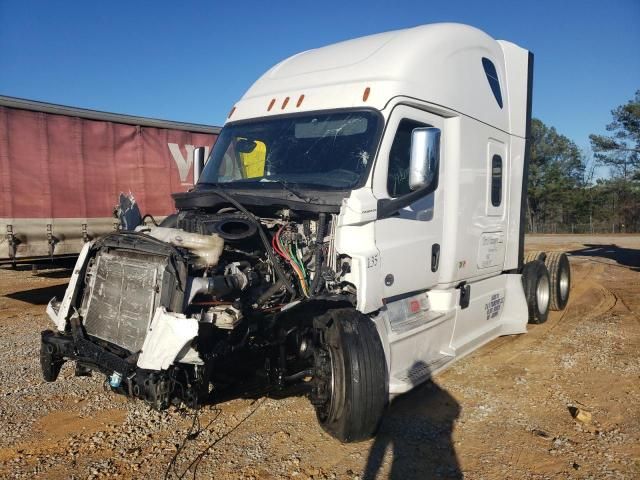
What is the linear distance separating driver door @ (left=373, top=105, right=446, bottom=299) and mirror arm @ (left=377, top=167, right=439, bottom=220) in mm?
60

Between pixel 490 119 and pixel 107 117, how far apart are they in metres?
7.06

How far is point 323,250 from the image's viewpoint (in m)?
4.32

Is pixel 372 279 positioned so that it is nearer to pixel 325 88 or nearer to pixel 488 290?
pixel 325 88

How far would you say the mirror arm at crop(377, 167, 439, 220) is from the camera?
4.32 m

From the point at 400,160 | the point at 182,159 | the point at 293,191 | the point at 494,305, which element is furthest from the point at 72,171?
the point at 494,305

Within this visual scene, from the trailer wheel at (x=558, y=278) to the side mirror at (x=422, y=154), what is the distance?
16.2ft

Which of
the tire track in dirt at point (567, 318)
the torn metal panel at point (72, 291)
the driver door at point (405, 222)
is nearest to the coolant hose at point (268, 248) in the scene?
the driver door at point (405, 222)

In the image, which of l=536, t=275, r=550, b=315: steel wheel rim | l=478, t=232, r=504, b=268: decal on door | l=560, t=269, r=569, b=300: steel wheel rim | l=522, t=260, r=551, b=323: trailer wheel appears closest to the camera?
l=478, t=232, r=504, b=268: decal on door

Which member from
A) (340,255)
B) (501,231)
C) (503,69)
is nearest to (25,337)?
(340,255)

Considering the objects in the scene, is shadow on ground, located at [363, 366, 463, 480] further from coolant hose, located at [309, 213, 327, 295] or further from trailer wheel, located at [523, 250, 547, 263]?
trailer wheel, located at [523, 250, 547, 263]

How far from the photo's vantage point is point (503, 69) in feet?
21.3

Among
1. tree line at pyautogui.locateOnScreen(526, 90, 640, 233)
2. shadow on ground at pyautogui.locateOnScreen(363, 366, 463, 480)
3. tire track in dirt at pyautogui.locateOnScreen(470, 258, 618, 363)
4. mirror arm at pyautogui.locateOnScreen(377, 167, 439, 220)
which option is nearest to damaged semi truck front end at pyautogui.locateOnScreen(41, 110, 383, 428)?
mirror arm at pyautogui.locateOnScreen(377, 167, 439, 220)

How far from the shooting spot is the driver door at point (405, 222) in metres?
4.45

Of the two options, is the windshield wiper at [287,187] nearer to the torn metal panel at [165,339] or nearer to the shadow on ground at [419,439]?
the torn metal panel at [165,339]
